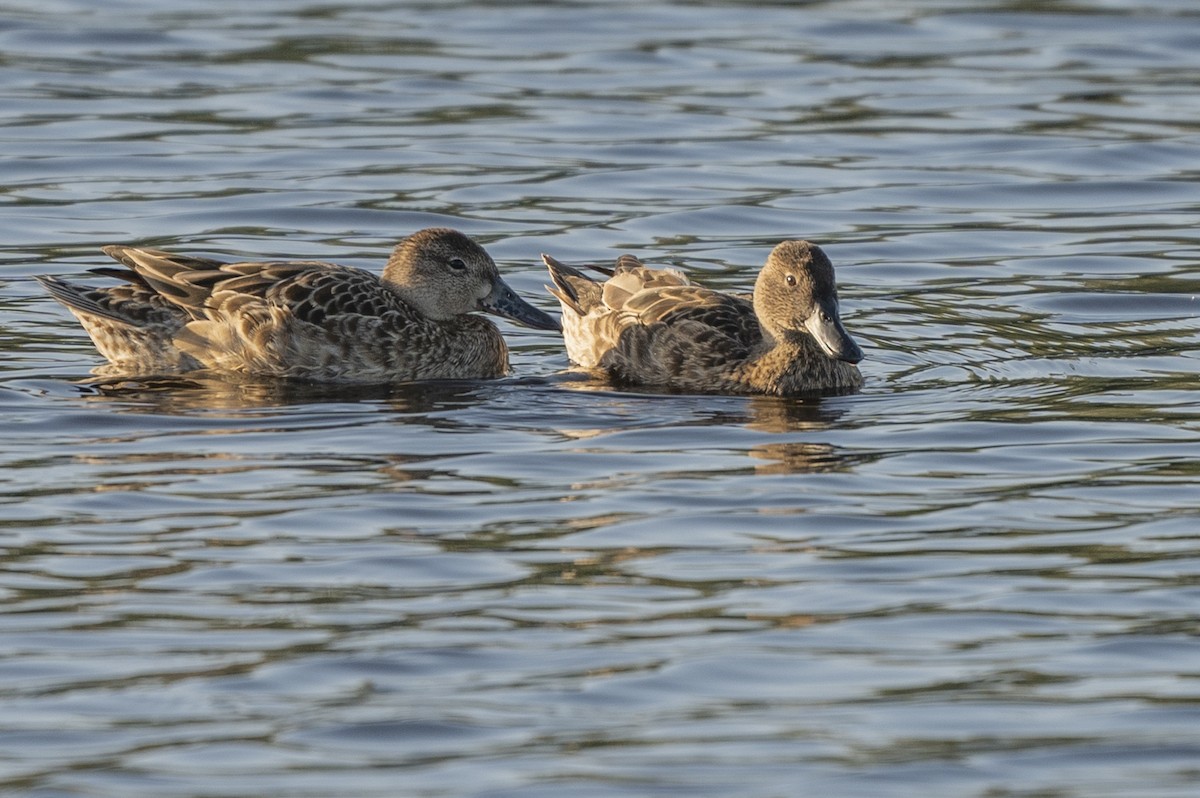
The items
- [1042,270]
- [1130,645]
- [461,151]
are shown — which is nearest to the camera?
[1130,645]

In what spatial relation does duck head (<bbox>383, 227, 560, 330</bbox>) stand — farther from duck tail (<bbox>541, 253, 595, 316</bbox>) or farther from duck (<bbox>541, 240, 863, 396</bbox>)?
duck (<bbox>541, 240, 863, 396</bbox>)

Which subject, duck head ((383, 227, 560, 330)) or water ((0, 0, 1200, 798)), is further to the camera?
duck head ((383, 227, 560, 330))

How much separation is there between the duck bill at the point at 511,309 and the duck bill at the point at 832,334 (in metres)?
1.56

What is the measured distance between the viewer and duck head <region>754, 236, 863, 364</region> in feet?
39.0

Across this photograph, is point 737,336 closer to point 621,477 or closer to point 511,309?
point 511,309

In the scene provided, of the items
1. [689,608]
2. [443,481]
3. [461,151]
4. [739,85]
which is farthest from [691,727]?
[739,85]

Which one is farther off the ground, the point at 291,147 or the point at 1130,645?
the point at 291,147

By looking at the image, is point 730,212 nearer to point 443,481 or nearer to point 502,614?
point 443,481

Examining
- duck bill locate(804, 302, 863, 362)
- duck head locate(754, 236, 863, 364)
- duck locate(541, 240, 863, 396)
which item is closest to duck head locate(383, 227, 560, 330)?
duck locate(541, 240, 863, 396)

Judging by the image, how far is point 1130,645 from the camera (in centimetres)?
769

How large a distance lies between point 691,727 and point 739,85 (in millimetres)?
14612

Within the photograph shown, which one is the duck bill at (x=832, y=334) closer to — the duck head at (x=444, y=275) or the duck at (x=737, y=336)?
the duck at (x=737, y=336)

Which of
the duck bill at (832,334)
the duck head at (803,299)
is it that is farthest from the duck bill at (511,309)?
the duck bill at (832,334)

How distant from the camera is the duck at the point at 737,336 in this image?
1205 centimetres
